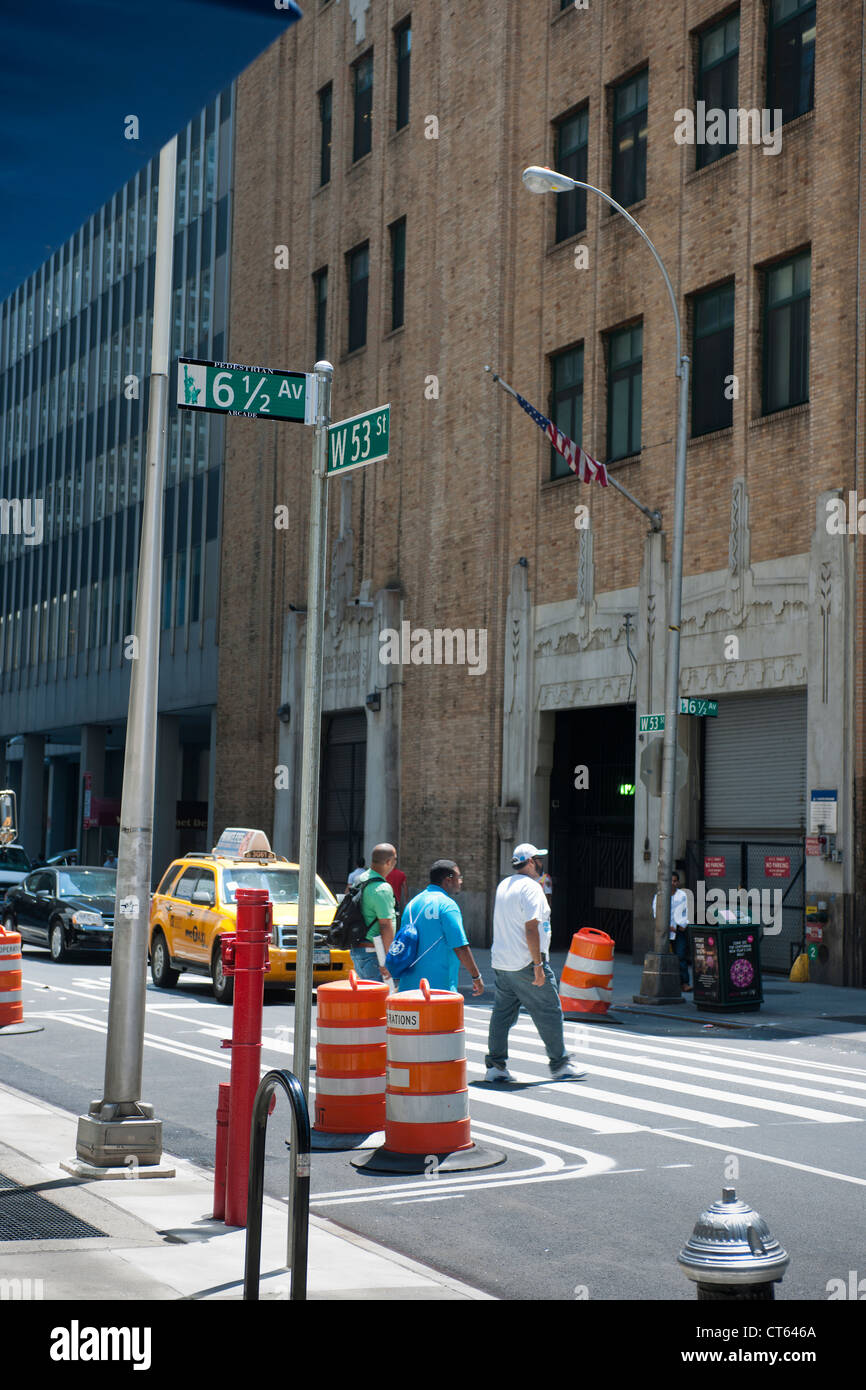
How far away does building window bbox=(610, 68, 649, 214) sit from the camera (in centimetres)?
2919

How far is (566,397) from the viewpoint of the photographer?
30953 millimetres

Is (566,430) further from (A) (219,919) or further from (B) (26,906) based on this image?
(A) (219,919)

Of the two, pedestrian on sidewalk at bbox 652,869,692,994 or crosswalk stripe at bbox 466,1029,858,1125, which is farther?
pedestrian on sidewalk at bbox 652,869,692,994

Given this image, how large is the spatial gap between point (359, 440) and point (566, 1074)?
7.56m

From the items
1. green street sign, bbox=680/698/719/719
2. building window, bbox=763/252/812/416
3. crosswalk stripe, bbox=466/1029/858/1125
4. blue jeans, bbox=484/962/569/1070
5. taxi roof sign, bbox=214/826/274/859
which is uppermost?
building window, bbox=763/252/812/416

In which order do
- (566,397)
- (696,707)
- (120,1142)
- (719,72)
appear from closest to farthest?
(120,1142), (696,707), (719,72), (566,397)

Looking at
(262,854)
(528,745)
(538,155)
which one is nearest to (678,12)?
(538,155)

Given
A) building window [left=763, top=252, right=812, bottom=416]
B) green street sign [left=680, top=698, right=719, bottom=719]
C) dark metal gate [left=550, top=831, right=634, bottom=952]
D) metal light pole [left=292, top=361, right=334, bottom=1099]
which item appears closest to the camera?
metal light pole [left=292, top=361, right=334, bottom=1099]

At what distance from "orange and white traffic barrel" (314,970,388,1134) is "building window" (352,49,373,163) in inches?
1265

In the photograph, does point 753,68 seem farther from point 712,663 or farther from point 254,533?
point 254,533

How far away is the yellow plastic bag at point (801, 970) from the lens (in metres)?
23.5

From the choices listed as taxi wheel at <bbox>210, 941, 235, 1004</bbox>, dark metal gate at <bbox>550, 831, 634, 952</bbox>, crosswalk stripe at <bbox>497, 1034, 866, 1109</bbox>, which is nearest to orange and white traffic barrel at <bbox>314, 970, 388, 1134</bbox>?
crosswalk stripe at <bbox>497, 1034, 866, 1109</bbox>

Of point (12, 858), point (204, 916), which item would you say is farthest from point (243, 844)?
point (12, 858)

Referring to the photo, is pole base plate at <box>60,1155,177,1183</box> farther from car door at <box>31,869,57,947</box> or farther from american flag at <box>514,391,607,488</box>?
car door at <box>31,869,57,947</box>
